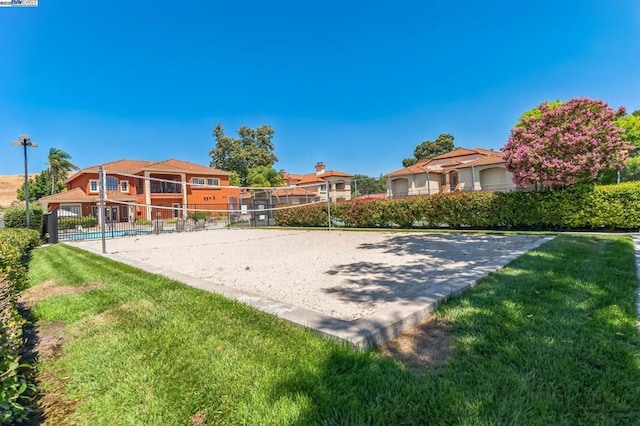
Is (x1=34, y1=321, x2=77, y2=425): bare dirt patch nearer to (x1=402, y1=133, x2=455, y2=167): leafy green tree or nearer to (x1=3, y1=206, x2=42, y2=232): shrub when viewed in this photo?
(x1=3, y1=206, x2=42, y2=232): shrub

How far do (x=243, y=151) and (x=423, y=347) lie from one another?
152 ft

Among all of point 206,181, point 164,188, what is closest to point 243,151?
point 206,181

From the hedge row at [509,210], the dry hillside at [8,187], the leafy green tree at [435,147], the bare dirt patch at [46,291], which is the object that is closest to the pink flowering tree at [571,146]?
the hedge row at [509,210]

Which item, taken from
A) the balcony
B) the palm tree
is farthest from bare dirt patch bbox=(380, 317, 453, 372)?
the palm tree

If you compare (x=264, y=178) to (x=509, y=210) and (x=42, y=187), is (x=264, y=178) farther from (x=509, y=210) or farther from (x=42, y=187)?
(x=42, y=187)

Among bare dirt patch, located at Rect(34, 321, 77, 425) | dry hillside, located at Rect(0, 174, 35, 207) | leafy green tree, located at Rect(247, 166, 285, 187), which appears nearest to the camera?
bare dirt patch, located at Rect(34, 321, 77, 425)

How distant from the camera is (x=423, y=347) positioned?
2.32m

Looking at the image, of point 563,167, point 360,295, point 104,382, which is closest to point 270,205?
point 563,167

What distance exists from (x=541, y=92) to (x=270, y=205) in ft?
66.7

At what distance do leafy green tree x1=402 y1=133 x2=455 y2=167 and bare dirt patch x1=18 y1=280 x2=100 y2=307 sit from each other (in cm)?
5379

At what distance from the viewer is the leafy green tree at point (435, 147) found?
52375 mm

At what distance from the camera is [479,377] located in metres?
1.82

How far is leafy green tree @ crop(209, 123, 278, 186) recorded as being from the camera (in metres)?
45.9

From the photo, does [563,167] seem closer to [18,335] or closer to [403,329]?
[403,329]
